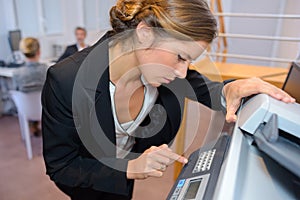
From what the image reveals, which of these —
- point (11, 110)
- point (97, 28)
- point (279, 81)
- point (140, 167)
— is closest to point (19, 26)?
point (11, 110)

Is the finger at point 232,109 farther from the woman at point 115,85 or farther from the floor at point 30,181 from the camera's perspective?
the floor at point 30,181

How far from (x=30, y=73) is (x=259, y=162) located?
272 cm

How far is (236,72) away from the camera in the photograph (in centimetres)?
172

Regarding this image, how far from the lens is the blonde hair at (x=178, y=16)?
0.70 meters

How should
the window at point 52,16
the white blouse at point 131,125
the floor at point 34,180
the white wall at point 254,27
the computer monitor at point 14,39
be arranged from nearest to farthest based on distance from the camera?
the white blouse at point 131,125, the floor at point 34,180, the computer monitor at point 14,39, the window at point 52,16, the white wall at point 254,27

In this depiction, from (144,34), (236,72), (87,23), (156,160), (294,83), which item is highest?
(144,34)

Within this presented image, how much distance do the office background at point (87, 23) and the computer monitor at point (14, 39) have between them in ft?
0.45

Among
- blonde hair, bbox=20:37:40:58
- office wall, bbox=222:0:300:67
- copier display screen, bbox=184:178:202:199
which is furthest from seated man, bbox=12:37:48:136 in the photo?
office wall, bbox=222:0:300:67

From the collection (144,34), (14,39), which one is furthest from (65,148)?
(14,39)

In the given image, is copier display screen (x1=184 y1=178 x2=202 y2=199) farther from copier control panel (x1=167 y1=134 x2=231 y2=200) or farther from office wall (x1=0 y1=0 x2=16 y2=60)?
office wall (x1=0 y1=0 x2=16 y2=60)

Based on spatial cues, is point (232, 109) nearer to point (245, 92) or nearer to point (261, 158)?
point (245, 92)

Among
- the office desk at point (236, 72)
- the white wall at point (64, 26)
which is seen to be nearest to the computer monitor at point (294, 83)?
the office desk at point (236, 72)

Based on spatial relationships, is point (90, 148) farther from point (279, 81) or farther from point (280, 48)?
point (280, 48)

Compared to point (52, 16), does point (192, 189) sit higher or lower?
higher
